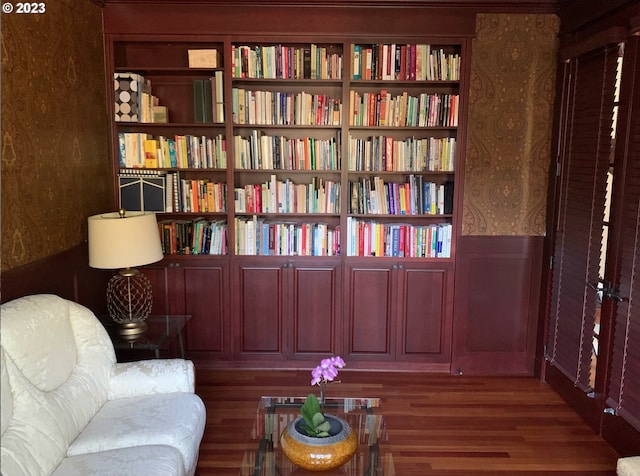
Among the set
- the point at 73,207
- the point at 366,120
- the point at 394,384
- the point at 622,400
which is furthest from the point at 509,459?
the point at 73,207

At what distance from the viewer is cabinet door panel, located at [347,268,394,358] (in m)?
3.72

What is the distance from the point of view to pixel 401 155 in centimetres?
365

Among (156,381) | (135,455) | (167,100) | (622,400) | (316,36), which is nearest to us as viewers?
(135,455)

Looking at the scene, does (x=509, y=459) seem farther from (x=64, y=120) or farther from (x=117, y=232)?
(x=64, y=120)

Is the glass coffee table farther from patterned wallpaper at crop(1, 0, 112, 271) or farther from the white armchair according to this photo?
patterned wallpaper at crop(1, 0, 112, 271)

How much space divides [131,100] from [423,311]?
257cm

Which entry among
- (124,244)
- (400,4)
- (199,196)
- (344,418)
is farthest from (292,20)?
(344,418)

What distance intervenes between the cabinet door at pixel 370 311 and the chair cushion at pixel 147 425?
5.11 ft

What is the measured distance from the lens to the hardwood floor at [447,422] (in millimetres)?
2654

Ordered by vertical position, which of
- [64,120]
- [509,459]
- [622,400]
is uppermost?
[64,120]

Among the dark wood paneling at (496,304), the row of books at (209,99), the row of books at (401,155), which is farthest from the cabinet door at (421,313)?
the row of books at (209,99)

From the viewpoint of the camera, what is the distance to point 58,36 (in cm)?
284

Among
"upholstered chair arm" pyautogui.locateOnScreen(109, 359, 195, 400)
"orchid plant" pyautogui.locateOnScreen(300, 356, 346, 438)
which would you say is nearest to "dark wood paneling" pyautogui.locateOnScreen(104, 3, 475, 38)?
"upholstered chair arm" pyautogui.locateOnScreen(109, 359, 195, 400)

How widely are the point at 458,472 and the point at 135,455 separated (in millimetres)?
1573
